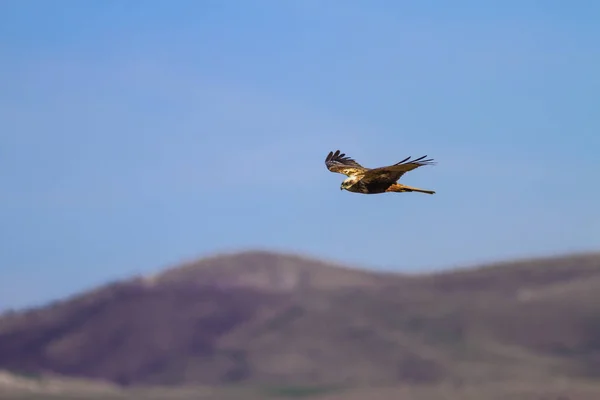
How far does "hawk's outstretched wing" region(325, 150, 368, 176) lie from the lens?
3752 cm

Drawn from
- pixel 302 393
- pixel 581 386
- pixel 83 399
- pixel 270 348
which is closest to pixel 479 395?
pixel 581 386

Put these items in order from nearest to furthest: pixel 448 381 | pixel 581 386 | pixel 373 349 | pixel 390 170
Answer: pixel 390 170, pixel 581 386, pixel 448 381, pixel 373 349

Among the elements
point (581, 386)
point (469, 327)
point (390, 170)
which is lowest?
point (390, 170)

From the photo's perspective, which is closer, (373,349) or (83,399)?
(83,399)

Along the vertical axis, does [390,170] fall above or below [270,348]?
below

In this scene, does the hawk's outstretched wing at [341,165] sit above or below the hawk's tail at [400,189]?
above

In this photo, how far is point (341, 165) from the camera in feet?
130

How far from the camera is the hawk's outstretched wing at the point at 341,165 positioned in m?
37.5

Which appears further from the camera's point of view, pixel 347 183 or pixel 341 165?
pixel 341 165

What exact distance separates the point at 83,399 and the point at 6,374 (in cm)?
1489

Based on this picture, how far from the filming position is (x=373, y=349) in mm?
184000

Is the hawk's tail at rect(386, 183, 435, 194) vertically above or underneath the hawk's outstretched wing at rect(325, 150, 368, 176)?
underneath

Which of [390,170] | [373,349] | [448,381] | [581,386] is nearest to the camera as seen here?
[390,170]

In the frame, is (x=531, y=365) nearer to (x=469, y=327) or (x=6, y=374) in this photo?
(x=469, y=327)
